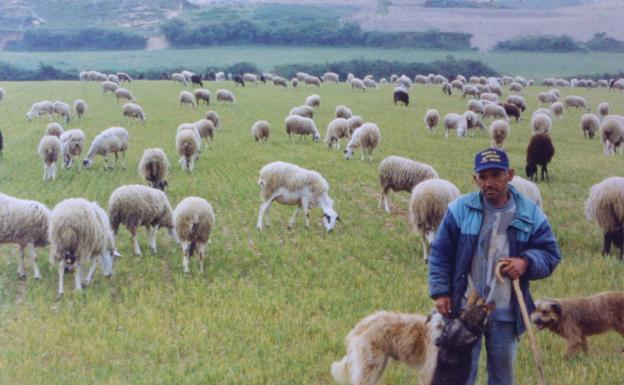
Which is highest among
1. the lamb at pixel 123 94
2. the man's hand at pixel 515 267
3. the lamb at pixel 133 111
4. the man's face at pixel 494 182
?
the man's face at pixel 494 182

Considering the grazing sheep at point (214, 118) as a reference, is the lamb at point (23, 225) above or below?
above

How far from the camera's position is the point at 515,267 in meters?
3.60

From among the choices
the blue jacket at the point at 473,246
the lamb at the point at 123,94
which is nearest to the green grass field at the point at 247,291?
the blue jacket at the point at 473,246

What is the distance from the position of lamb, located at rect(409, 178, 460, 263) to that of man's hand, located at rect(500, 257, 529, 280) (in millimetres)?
5572

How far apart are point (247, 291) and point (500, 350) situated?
14.8 ft

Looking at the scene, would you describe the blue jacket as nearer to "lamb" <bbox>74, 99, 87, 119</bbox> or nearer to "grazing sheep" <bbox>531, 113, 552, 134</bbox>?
"grazing sheep" <bbox>531, 113, 552, 134</bbox>

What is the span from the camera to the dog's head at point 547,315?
231 inches

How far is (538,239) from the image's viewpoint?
376 centimetres

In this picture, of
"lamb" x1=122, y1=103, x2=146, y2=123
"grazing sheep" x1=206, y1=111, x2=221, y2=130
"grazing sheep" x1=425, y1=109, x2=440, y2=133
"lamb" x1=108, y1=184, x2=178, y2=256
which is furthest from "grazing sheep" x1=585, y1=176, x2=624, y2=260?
"lamb" x1=122, y1=103, x2=146, y2=123

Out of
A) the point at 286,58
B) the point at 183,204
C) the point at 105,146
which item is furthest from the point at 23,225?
the point at 286,58

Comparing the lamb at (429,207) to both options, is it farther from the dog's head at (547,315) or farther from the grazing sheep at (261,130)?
the grazing sheep at (261,130)

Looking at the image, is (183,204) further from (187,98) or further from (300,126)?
(187,98)

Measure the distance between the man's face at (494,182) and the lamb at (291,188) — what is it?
24.7 ft

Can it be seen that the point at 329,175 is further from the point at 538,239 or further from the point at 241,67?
the point at 241,67
